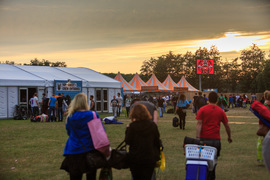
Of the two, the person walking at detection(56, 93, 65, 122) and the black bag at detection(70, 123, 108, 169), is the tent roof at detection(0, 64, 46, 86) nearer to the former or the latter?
the person walking at detection(56, 93, 65, 122)

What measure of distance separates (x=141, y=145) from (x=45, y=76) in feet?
102

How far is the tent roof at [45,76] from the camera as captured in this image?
109 ft

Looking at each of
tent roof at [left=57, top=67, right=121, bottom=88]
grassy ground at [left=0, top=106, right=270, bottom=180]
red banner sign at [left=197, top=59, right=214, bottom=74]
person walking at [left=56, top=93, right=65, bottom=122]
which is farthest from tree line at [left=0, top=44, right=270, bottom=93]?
grassy ground at [left=0, top=106, right=270, bottom=180]

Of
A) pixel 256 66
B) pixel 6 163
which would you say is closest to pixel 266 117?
pixel 6 163

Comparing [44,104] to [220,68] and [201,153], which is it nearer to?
[201,153]

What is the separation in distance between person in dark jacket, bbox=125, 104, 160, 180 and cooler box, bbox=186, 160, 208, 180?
2.58ft

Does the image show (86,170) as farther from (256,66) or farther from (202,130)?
(256,66)

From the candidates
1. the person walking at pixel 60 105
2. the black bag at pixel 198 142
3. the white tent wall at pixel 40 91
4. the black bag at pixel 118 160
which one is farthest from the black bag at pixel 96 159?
the white tent wall at pixel 40 91

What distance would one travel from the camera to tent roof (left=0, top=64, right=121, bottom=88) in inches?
1305

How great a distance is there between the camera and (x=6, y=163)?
10.7m

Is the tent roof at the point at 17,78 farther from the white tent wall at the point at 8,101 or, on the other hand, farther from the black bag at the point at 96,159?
the black bag at the point at 96,159

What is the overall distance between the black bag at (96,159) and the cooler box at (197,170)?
4.71ft

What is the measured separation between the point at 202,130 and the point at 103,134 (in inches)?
99.6

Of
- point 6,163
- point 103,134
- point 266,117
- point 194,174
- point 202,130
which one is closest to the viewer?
point 103,134
